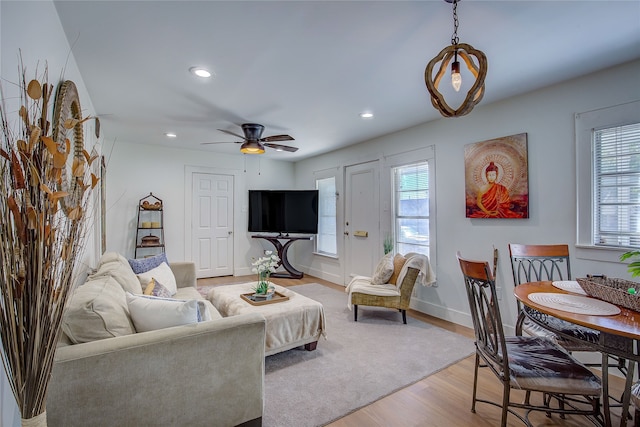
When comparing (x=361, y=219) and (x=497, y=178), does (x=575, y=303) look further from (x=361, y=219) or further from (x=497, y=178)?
(x=361, y=219)

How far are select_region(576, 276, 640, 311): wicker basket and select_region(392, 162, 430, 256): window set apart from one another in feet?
6.98

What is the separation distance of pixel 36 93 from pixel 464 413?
2614 mm

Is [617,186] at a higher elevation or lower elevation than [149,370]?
higher

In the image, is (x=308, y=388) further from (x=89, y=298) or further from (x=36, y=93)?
(x=36, y=93)

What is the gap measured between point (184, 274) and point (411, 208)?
3024mm

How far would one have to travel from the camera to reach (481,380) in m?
2.32

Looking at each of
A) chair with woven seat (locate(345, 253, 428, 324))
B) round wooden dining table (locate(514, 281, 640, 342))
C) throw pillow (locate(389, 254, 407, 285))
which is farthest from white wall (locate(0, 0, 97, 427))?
throw pillow (locate(389, 254, 407, 285))

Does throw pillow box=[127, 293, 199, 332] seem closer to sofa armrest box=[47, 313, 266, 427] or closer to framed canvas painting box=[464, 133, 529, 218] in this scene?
sofa armrest box=[47, 313, 266, 427]

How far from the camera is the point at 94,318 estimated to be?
58.1 inches

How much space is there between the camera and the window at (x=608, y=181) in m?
2.28

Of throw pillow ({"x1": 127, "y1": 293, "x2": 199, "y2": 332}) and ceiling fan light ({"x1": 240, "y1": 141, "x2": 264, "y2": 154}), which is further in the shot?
ceiling fan light ({"x1": 240, "y1": 141, "x2": 264, "y2": 154})

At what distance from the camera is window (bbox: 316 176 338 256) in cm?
563

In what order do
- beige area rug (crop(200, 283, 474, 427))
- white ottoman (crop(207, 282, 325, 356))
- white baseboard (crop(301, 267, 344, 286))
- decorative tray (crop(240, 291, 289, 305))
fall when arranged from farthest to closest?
white baseboard (crop(301, 267, 344, 286)), decorative tray (crop(240, 291, 289, 305)), white ottoman (crop(207, 282, 325, 356)), beige area rug (crop(200, 283, 474, 427))

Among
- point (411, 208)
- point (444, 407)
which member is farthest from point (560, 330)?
point (411, 208)
